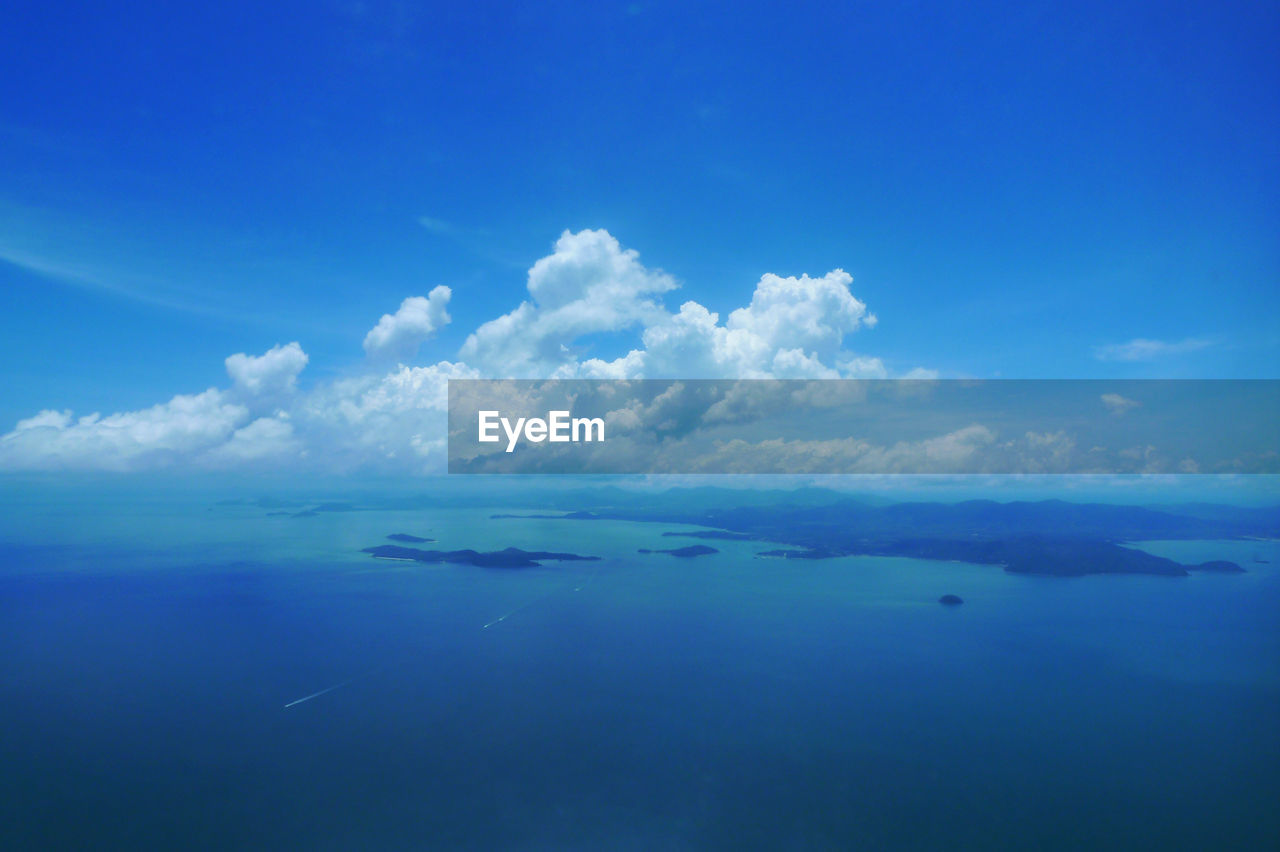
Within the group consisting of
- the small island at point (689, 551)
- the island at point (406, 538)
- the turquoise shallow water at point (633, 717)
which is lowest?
the turquoise shallow water at point (633, 717)

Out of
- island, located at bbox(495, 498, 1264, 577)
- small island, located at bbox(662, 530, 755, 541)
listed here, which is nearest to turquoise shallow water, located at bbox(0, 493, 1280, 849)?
island, located at bbox(495, 498, 1264, 577)

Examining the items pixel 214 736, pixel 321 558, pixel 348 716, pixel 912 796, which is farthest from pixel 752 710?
pixel 321 558

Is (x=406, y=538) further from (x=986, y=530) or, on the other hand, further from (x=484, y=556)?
(x=986, y=530)

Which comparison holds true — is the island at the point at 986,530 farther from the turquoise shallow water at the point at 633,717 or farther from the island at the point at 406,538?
the island at the point at 406,538

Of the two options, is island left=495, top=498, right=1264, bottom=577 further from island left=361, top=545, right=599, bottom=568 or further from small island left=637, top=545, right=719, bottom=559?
island left=361, top=545, right=599, bottom=568

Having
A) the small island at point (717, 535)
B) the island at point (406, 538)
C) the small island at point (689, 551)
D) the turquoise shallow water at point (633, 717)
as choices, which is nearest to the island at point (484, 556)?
the island at point (406, 538)

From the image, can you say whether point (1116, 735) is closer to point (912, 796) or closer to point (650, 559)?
point (912, 796)
